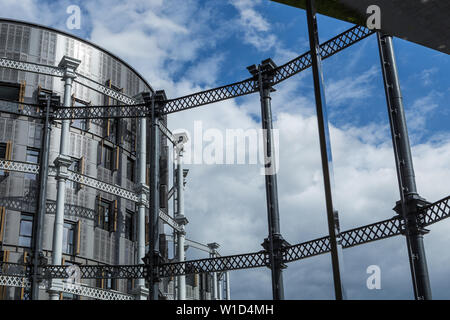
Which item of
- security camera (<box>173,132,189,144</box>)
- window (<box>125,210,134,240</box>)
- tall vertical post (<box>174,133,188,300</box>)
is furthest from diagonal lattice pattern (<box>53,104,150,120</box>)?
security camera (<box>173,132,189,144</box>)

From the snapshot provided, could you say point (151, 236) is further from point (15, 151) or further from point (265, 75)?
point (15, 151)

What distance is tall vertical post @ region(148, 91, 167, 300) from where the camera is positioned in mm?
20047

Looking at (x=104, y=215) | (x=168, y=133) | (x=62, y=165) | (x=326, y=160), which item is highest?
(x=168, y=133)

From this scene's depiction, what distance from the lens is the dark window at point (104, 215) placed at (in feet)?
103

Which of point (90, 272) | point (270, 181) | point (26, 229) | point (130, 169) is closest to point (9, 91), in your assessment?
point (26, 229)

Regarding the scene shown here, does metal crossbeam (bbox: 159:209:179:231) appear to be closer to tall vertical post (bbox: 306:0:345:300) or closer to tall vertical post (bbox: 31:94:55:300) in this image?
tall vertical post (bbox: 31:94:55:300)

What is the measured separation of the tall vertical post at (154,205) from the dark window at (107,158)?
1137 centimetres

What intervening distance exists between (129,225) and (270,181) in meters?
16.6

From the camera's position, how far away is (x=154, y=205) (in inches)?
830

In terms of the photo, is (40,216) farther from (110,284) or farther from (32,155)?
(110,284)

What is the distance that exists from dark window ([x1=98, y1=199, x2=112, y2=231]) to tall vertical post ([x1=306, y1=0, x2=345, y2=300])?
28.7 metres

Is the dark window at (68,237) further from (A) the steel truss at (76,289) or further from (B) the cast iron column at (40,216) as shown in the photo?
(B) the cast iron column at (40,216)

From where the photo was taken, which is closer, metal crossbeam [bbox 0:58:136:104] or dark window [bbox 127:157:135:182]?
metal crossbeam [bbox 0:58:136:104]
